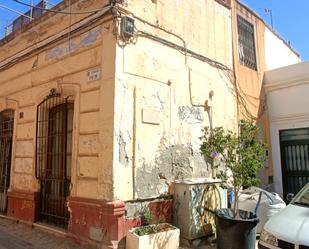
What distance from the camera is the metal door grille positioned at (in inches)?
270

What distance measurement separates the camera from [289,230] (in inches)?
166

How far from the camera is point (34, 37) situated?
8016 mm

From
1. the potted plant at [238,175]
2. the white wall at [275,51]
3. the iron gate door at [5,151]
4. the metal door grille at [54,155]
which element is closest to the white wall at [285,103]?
the white wall at [275,51]

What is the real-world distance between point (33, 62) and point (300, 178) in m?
7.65

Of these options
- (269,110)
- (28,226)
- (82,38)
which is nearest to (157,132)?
(82,38)

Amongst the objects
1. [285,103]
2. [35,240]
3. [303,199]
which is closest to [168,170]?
[303,199]

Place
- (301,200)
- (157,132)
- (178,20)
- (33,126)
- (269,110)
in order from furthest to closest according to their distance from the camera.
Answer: (269,110) → (33,126) → (178,20) → (157,132) → (301,200)

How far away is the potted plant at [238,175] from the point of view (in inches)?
207

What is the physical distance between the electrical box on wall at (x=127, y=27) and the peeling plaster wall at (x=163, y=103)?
246 millimetres

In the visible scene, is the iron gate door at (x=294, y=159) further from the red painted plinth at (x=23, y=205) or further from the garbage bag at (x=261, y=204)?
the red painted plinth at (x=23, y=205)

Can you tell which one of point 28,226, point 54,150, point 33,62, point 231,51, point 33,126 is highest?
point 231,51

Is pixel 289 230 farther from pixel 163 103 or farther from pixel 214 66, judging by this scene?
pixel 214 66

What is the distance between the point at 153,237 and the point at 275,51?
28.9ft

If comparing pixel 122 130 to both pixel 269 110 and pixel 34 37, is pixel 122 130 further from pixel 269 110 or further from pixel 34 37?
pixel 269 110
